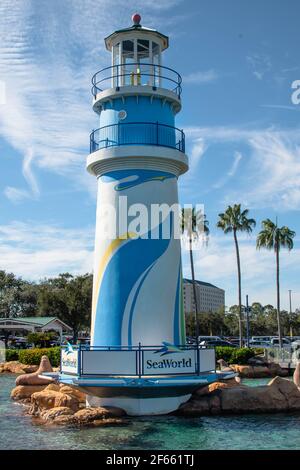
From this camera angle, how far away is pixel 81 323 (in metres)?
67.8

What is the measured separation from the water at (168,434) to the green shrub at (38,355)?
2027 cm

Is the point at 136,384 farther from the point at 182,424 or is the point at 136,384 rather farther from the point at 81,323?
the point at 81,323

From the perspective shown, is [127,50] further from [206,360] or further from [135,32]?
[206,360]

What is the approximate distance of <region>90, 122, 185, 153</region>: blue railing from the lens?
22.7m

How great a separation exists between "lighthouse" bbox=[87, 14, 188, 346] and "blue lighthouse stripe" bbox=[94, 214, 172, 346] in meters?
0.04

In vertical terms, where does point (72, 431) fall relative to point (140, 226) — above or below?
below

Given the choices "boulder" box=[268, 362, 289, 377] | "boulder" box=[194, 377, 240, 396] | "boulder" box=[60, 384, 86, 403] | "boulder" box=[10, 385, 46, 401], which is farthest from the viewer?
"boulder" box=[268, 362, 289, 377]

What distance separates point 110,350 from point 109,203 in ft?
19.3

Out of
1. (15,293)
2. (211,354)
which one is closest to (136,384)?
(211,354)

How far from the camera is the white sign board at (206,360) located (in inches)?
814

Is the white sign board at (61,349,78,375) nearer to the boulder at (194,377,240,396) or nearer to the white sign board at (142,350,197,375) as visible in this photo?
the white sign board at (142,350,197,375)

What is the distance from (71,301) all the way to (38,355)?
75.2 ft

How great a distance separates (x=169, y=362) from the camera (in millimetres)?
20094

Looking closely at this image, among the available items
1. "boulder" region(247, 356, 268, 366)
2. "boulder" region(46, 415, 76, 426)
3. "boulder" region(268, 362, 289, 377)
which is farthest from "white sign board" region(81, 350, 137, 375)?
"boulder" region(247, 356, 268, 366)
